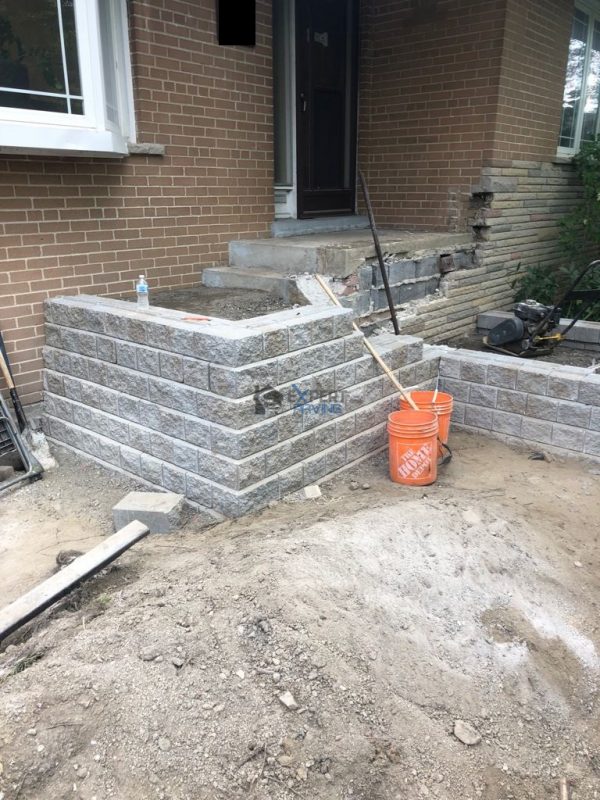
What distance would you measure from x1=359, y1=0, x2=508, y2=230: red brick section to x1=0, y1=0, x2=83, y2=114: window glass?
12.7ft

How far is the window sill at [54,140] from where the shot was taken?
407cm

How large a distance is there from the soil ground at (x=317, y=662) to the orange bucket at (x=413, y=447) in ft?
1.58

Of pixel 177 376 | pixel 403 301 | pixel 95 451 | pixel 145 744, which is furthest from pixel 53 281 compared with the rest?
pixel 145 744

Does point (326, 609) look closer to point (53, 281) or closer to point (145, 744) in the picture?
point (145, 744)

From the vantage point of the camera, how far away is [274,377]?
12.1 feet

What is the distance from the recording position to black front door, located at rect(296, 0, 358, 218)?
6.81 m

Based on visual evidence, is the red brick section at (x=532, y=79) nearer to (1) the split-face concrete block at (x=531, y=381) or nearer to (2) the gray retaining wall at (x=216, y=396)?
(1) the split-face concrete block at (x=531, y=381)

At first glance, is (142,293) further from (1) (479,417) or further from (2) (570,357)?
(2) (570,357)

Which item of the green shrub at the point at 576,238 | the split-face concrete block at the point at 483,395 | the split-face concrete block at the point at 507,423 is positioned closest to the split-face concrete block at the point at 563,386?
the split-face concrete block at the point at 507,423

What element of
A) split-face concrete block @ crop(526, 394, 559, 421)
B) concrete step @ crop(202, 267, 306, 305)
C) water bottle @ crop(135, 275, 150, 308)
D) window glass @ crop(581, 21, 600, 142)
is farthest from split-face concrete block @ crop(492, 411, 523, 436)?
window glass @ crop(581, 21, 600, 142)

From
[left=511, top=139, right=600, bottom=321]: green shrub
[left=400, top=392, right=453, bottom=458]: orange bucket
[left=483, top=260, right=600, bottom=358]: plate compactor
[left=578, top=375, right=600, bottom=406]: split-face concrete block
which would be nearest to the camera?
[left=578, top=375, right=600, bottom=406]: split-face concrete block

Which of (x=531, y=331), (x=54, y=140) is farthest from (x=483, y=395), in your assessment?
(x=54, y=140)

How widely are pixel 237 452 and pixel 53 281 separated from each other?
2.25m

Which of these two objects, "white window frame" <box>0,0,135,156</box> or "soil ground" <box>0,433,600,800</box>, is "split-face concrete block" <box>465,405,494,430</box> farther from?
"white window frame" <box>0,0,135,156</box>
